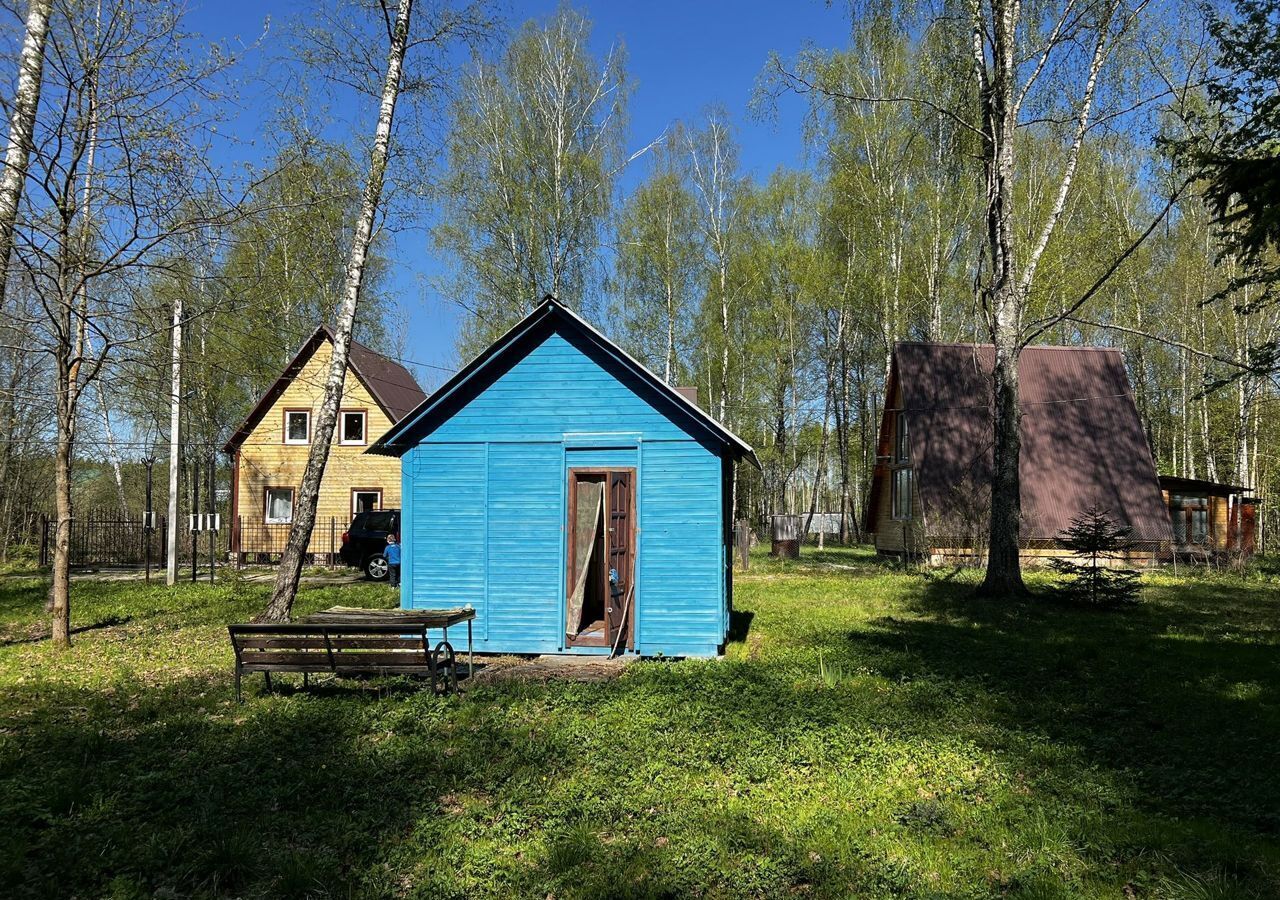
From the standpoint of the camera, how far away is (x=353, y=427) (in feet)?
90.2

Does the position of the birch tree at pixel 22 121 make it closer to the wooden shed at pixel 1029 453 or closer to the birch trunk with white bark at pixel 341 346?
the birch trunk with white bark at pixel 341 346

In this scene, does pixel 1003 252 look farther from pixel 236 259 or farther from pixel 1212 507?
pixel 1212 507

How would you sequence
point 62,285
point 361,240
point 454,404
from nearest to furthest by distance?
point 62,285 → point 454,404 → point 361,240

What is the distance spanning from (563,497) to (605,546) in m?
0.90

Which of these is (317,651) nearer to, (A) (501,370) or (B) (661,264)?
(A) (501,370)

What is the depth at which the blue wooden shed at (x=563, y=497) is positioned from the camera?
10.5m

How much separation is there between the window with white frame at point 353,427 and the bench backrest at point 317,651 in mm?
20098

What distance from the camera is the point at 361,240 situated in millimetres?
11820

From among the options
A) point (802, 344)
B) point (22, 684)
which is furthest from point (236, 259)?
point (802, 344)

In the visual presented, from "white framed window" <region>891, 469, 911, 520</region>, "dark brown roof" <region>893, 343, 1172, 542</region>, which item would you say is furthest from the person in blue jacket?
"white framed window" <region>891, 469, 911, 520</region>

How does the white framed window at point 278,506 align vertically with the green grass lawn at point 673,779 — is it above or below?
above

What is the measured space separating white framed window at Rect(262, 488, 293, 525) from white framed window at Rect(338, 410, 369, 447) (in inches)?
109

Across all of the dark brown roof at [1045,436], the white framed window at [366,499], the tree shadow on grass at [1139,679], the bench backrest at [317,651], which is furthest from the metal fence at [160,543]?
the tree shadow on grass at [1139,679]

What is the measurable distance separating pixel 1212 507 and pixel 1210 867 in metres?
27.3
